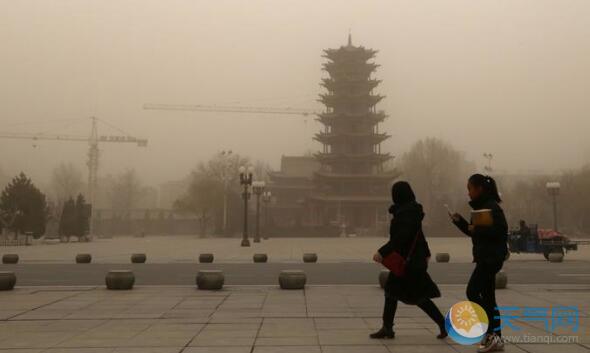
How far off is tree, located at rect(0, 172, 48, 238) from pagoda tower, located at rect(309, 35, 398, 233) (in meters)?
31.9

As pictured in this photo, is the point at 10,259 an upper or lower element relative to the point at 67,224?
lower

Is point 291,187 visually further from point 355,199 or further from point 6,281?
point 6,281

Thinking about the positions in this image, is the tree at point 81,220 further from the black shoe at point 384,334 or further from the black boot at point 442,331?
the black boot at point 442,331

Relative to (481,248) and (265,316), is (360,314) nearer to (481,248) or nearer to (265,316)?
(265,316)

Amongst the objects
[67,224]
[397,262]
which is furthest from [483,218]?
[67,224]

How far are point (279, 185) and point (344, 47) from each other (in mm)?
23525

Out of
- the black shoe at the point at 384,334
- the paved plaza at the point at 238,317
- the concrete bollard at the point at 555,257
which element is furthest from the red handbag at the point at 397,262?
the concrete bollard at the point at 555,257

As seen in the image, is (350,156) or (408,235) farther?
(350,156)

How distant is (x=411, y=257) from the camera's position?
19.6 feet

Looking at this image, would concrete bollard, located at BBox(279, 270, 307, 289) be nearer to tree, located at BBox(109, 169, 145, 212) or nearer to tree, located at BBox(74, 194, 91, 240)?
tree, located at BBox(74, 194, 91, 240)

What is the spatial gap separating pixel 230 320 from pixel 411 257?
3014mm

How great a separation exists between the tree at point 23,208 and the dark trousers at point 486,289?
46.1 metres

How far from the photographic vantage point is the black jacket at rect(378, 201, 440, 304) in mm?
5961

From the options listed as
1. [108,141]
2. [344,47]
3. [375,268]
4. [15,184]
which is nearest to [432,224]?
[344,47]
